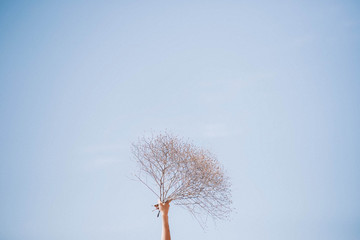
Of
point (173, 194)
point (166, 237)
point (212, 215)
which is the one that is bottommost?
point (166, 237)

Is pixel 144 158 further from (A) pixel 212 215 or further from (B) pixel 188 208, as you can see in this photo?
(A) pixel 212 215

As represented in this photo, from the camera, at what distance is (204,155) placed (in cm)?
731

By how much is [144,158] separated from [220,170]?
6.29ft

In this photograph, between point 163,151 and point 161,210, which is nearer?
point 161,210

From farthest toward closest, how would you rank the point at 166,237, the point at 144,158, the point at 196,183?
the point at 144,158
the point at 196,183
the point at 166,237

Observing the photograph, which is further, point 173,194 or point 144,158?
point 144,158

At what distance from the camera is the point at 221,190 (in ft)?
23.7

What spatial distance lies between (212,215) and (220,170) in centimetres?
108

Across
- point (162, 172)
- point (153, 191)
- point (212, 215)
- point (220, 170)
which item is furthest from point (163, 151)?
point (212, 215)

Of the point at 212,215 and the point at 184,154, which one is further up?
the point at 184,154

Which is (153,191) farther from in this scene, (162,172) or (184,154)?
(184,154)

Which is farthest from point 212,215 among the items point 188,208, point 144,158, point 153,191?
point 144,158

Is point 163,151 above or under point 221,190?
above

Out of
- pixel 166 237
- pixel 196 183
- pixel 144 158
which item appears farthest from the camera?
pixel 144 158
